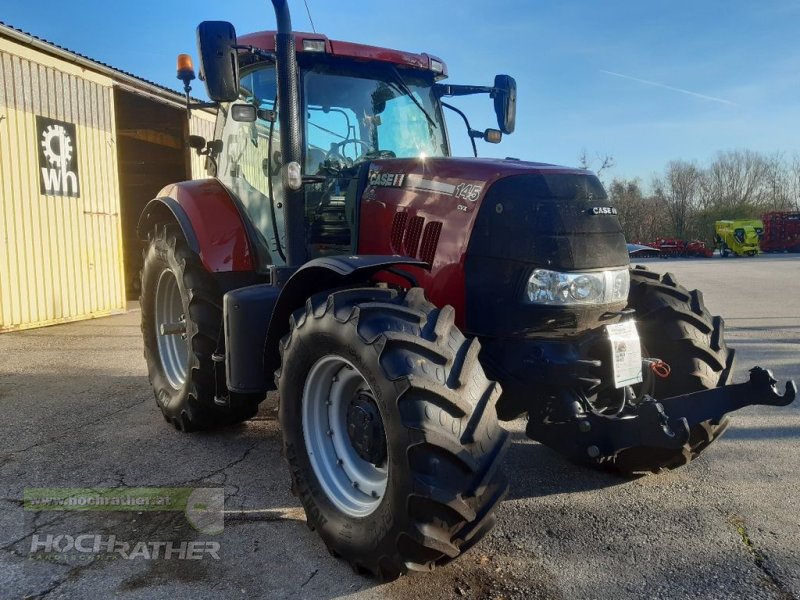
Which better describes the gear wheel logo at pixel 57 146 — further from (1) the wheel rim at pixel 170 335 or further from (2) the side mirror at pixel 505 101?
(2) the side mirror at pixel 505 101

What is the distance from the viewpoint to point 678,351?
11.2 ft

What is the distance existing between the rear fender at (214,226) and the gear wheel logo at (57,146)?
638cm

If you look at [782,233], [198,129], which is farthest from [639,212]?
[198,129]

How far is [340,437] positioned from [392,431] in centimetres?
67

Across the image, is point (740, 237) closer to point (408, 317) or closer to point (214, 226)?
point (214, 226)

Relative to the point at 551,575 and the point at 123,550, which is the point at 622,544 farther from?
the point at 123,550

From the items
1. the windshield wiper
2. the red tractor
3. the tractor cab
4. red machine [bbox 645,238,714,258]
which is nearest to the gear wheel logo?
the tractor cab

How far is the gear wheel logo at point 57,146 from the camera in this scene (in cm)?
962

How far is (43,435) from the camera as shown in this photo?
4473 millimetres

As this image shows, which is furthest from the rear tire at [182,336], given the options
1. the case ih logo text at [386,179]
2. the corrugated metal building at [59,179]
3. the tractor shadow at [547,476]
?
the corrugated metal building at [59,179]

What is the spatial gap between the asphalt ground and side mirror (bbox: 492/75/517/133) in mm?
2140

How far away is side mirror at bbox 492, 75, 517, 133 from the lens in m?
4.39

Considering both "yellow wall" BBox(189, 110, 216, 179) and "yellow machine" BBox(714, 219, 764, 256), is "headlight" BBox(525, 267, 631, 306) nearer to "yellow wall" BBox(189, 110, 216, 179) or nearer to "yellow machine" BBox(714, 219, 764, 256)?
"yellow wall" BBox(189, 110, 216, 179)

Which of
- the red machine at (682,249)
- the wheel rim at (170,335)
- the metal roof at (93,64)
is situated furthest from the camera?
the red machine at (682,249)
